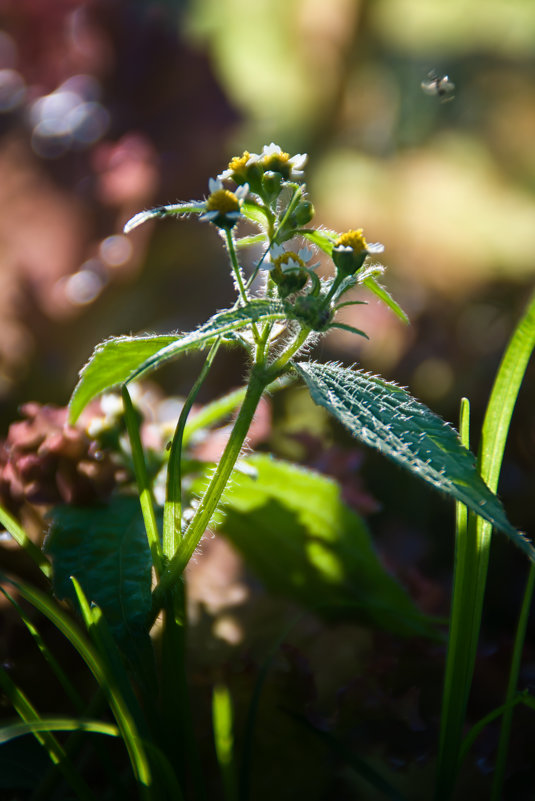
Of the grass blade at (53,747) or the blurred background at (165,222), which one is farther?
the blurred background at (165,222)

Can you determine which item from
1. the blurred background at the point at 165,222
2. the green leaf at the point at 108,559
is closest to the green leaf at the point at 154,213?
the green leaf at the point at 108,559

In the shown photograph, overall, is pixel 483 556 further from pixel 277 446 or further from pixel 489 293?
pixel 489 293

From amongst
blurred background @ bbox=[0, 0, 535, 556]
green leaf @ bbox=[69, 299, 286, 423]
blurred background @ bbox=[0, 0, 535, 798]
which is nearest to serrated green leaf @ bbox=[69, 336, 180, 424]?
green leaf @ bbox=[69, 299, 286, 423]

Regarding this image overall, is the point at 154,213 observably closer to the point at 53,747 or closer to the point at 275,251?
the point at 275,251

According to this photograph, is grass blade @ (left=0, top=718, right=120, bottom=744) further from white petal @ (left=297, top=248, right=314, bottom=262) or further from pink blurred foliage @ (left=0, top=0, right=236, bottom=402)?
pink blurred foliage @ (left=0, top=0, right=236, bottom=402)

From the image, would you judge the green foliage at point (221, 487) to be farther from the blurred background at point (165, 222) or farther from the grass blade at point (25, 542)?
the blurred background at point (165, 222)

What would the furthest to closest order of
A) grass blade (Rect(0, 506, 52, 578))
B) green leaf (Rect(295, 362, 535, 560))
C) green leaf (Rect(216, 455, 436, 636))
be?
green leaf (Rect(216, 455, 436, 636))
grass blade (Rect(0, 506, 52, 578))
green leaf (Rect(295, 362, 535, 560))
